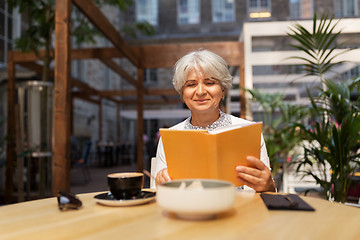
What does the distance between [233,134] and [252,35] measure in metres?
3.72

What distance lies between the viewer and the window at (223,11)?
48.5 ft

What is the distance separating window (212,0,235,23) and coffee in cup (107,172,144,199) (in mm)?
14748

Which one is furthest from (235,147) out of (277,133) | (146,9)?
(146,9)

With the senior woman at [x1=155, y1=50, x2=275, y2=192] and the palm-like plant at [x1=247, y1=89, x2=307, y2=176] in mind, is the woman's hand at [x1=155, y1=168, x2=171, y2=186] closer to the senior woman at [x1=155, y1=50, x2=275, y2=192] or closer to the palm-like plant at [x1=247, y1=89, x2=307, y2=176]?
the senior woman at [x1=155, y1=50, x2=275, y2=192]

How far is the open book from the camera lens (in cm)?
92

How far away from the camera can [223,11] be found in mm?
14891

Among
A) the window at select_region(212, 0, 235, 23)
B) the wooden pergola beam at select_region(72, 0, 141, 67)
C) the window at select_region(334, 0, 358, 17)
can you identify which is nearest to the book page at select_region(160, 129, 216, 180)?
the wooden pergola beam at select_region(72, 0, 141, 67)

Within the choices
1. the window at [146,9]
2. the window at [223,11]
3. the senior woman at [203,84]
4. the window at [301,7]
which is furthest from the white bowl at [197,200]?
the window at [146,9]

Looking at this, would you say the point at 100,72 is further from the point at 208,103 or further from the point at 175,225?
the point at 175,225

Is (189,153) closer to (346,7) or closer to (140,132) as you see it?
(140,132)

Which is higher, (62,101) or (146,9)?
(146,9)

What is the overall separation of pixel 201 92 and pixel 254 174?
1.89 feet

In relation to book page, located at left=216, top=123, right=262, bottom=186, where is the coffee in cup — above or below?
below

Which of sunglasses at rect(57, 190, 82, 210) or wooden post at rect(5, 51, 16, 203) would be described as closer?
sunglasses at rect(57, 190, 82, 210)
